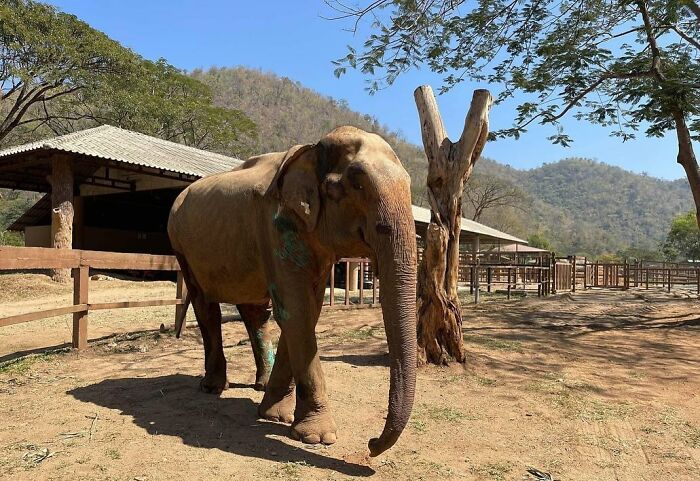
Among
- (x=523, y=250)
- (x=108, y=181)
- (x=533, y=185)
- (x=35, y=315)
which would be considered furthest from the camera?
(x=533, y=185)

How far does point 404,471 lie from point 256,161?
2.60 meters

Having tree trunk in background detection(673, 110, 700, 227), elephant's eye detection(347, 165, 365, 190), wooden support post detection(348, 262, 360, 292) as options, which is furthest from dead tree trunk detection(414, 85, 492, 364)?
wooden support post detection(348, 262, 360, 292)

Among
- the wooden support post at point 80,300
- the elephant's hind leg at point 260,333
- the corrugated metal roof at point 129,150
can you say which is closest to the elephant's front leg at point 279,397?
the elephant's hind leg at point 260,333

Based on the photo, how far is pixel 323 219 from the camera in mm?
3230

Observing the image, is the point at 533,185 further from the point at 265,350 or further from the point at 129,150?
the point at 265,350

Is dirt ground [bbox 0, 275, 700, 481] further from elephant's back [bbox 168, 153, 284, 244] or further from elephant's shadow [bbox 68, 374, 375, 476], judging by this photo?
elephant's back [bbox 168, 153, 284, 244]

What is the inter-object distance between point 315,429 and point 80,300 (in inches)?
163

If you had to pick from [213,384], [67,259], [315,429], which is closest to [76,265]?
[67,259]

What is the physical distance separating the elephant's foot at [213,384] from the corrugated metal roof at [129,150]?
8.78m

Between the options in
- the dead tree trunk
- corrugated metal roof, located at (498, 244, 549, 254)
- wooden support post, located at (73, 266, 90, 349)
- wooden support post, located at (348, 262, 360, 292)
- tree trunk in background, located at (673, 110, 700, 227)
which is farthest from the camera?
corrugated metal roof, located at (498, 244, 549, 254)

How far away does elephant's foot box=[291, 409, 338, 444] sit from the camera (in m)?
3.49

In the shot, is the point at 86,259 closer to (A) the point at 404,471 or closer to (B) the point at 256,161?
(B) the point at 256,161

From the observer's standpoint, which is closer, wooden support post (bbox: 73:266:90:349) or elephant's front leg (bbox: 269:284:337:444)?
elephant's front leg (bbox: 269:284:337:444)

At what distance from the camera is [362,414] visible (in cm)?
425
